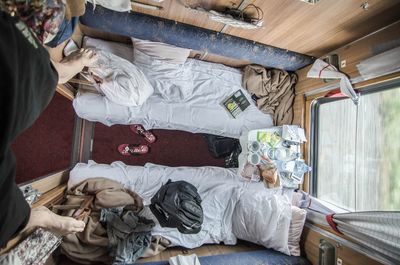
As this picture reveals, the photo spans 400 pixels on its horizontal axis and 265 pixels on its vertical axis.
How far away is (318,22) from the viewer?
186 centimetres

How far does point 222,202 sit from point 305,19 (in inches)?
73.1

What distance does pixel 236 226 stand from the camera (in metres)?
2.48

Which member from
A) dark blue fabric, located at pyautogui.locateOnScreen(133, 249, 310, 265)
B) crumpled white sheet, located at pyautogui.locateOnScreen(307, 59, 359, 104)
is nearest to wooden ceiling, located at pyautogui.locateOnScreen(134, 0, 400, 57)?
crumpled white sheet, located at pyautogui.locateOnScreen(307, 59, 359, 104)

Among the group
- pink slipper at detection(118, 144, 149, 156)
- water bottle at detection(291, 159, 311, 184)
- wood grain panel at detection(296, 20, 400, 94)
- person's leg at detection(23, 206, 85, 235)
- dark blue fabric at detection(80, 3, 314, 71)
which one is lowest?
person's leg at detection(23, 206, 85, 235)

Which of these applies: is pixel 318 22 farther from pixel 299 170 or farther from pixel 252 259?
pixel 252 259

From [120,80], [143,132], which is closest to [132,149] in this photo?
[143,132]

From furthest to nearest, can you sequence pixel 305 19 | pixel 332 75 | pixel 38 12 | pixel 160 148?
pixel 160 148 < pixel 332 75 < pixel 305 19 < pixel 38 12

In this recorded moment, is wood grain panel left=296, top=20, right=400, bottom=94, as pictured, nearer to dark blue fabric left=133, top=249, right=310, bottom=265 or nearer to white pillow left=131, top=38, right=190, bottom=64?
white pillow left=131, top=38, right=190, bottom=64

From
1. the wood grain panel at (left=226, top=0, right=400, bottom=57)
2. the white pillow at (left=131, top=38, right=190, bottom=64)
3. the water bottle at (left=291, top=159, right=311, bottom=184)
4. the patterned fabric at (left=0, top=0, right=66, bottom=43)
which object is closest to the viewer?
the patterned fabric at (left=0, top=0, right=66, bottom=43)

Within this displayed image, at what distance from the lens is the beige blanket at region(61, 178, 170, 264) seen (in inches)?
75.7

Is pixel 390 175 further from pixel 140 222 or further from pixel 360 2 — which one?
pixel 140 222

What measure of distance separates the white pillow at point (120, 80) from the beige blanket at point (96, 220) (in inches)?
32.4

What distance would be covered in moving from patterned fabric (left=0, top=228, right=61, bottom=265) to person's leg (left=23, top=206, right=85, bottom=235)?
8.2 inches

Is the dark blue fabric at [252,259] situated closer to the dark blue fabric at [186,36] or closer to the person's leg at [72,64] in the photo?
the person's leg at [72,64]
